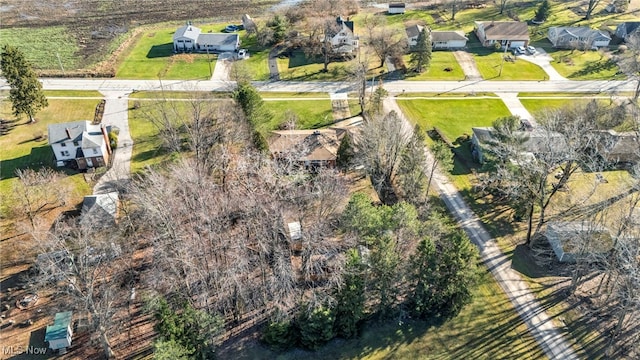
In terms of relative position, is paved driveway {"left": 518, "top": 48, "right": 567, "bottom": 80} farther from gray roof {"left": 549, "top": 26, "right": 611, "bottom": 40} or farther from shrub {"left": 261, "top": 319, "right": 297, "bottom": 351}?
shrub {"left": 261, "top": 319, "right": 297, "bottom": 351}

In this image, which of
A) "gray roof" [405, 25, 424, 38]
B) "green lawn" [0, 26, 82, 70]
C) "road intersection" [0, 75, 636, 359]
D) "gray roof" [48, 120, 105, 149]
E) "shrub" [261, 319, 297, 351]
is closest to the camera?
"shrub" [261, 319, 297, 351]

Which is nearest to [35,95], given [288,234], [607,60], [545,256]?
[288,234]

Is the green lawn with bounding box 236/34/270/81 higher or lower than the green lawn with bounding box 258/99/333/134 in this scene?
higher

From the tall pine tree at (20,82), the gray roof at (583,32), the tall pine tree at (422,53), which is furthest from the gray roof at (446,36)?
the tall pine tree at (20,82)

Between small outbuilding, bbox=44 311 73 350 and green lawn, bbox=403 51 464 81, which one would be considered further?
green lawn, bbox=403 51 464 81

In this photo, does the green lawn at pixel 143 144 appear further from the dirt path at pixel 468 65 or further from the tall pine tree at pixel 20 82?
the dirt path at pixel 468 65

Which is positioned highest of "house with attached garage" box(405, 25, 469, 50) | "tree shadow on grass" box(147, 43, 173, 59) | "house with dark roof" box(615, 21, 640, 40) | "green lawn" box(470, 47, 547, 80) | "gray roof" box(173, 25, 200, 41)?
"gray roof" box(173, 25, 200, 41)

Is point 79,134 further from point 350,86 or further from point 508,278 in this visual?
point 508,278

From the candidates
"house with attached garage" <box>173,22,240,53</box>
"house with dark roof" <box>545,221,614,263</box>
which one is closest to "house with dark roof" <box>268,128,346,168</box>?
"house with dark roof" <box>545,221,614,263</box>
